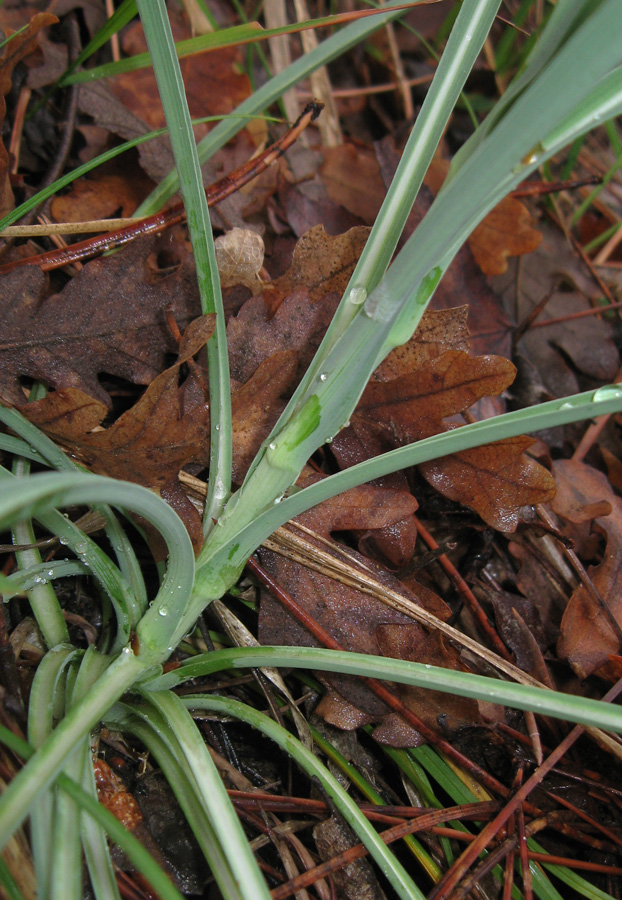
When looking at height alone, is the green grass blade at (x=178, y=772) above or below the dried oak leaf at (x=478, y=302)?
below

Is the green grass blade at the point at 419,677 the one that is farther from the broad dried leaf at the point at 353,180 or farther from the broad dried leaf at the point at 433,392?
the broad dried leaf at the point at 353,180

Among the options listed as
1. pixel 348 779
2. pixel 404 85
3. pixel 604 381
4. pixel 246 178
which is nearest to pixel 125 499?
pixel 348 779

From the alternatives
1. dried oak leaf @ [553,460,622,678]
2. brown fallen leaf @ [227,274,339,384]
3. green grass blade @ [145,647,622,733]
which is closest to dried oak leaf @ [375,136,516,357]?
dried oak leaf @ [553,460,622,678]

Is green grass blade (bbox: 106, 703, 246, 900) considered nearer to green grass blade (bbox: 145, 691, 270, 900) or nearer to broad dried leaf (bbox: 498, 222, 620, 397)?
green grass blade (bbox: 145, 691, 270, 900)

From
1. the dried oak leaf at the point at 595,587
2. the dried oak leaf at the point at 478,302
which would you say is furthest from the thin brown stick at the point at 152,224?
the dried oak leaf at the point at 595,587

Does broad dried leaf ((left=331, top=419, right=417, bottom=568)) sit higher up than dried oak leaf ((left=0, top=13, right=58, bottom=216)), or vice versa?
dried oak leaf ((left=0, top=13, right=58, bottom=216))
